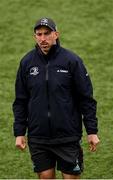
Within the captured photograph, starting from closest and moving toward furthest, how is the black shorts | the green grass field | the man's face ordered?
the man's face, the black shorts, the green grass field

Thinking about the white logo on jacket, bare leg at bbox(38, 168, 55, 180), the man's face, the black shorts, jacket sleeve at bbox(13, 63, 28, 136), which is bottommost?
bare leg at bbox(38, 168, 55, 180)

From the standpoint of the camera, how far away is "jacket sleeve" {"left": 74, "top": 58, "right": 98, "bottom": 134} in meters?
→ 5.85

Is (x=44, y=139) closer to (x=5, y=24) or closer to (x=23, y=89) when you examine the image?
(x=23, y=89)

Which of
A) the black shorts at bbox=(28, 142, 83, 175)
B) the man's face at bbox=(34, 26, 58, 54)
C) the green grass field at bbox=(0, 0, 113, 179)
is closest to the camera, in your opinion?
the man's face at bbox=(34, 26, 58, 54)

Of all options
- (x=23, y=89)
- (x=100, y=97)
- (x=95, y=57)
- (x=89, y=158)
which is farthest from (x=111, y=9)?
(x=23, y=89)

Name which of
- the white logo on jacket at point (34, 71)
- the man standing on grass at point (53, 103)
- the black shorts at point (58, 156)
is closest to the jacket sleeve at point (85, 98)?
the man standing on grass at point (53, 103)

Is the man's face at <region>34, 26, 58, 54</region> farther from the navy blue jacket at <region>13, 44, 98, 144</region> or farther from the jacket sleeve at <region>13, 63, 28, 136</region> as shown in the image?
the jacket sleeve at <region>13, 63, 28, 136</region>

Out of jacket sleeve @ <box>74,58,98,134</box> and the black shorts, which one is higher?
jacket sleeve @ <box>74,58,98,134</box>

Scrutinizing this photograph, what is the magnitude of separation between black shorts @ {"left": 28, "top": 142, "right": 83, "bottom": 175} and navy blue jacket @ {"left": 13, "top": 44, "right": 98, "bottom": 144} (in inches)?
2.9

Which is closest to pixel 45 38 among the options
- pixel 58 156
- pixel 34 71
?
pixel 34 71

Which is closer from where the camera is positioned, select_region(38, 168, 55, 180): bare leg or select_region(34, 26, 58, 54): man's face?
select_region(34, 26, 58, 54): man's face

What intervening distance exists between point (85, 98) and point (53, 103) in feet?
1.03

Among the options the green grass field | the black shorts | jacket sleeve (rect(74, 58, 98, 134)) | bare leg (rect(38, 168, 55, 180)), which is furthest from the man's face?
the green grass field

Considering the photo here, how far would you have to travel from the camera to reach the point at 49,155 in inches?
235
